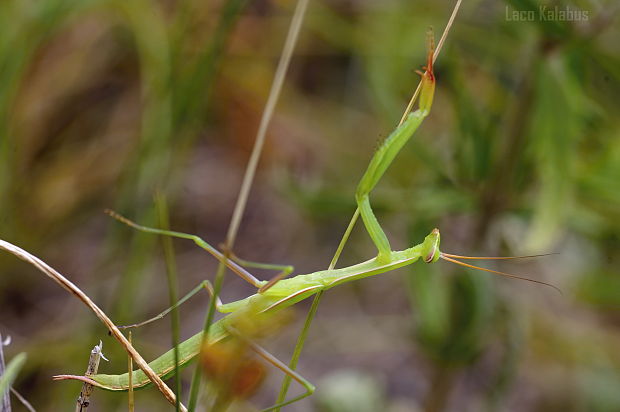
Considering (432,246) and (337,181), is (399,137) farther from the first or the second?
(337,181)

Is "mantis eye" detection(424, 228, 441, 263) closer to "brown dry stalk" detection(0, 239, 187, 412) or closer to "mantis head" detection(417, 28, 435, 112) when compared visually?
"mantis head" detection(417, 28, 435, 112)

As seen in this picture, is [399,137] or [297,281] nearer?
[399,137]

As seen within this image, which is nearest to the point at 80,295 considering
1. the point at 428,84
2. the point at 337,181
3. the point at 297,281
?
the point at 297,281

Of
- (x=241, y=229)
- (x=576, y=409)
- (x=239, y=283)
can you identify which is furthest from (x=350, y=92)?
(x=576, y=409)

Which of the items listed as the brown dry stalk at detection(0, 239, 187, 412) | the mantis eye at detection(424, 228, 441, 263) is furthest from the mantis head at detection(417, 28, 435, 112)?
the brown dry stalk at detection(0, 239, 187, 412)

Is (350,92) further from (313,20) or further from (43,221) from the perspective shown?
(43,221)
